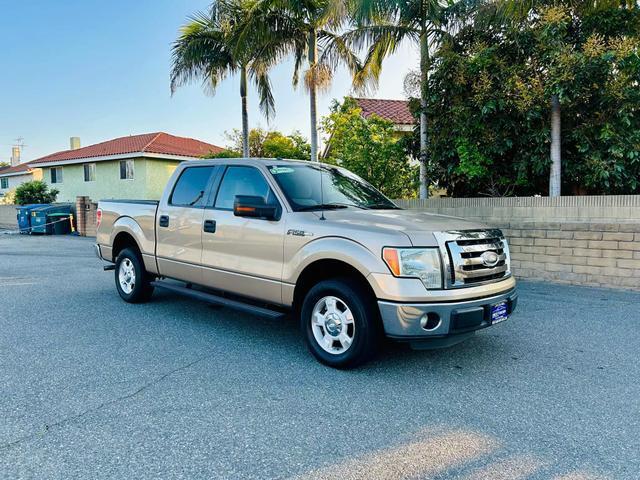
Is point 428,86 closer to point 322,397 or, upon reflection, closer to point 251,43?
point 251,43

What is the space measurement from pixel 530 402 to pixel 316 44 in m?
12.8

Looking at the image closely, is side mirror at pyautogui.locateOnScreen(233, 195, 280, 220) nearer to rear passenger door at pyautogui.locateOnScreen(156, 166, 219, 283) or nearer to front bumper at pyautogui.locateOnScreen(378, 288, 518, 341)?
rear passenger door at pyautogui.locateOnScreen(156, 166, 219, 283)

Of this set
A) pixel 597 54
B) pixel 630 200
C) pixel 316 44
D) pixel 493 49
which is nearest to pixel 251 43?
pixel 316 44

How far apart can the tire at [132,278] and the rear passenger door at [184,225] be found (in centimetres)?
53

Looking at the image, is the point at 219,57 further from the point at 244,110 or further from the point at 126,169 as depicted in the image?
the point at 126,169

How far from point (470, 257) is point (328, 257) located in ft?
4.14

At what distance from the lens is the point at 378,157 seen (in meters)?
12.7

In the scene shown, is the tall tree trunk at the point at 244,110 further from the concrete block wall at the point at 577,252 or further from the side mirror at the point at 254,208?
the side mirror at the point at 254,208

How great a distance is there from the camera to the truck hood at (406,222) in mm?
4098

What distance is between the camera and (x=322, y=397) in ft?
12.6

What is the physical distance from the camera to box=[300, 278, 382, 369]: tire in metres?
4.18

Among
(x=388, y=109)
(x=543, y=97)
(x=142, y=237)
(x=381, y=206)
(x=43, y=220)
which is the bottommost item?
(x=43, y=220)

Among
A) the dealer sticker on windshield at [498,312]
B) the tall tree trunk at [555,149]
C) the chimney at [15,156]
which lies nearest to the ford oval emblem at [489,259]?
the dealer sticker on windshield at [498,312]

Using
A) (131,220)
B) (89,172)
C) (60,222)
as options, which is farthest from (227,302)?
(89,172)
